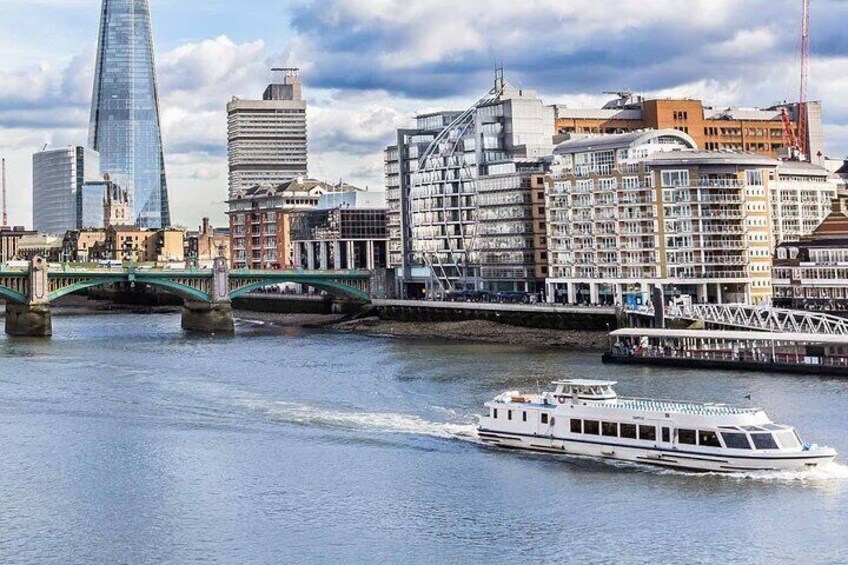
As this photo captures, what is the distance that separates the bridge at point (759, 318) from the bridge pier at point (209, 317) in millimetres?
47047

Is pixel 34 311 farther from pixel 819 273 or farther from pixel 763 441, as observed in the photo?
pixel 763 441

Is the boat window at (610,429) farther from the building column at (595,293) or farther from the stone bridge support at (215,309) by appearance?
the stone bridge support at (215,309)

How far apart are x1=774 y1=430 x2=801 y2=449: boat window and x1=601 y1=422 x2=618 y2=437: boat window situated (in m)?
6.92

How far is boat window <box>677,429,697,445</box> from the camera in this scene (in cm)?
5384

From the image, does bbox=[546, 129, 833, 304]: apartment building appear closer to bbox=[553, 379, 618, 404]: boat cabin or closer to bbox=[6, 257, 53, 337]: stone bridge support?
bbox=[6, 257, 53, 337]: stone bridge support

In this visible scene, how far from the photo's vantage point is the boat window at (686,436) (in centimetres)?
5384

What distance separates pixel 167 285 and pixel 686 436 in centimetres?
8936

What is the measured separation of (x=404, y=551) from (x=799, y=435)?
74.8ft

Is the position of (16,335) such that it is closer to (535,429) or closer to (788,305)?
(788,305)

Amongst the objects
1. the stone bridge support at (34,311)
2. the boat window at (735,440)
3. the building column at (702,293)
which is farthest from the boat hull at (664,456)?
the stone bridge support at (34,311)

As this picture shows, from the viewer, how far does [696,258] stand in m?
116

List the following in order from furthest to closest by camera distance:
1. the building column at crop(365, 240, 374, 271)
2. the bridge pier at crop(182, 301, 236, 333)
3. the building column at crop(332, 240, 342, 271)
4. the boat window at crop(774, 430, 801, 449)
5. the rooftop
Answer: the building column at crop(365, 240, 374, 271) → the building column at crop(332, 240, 342, 271) → the bridge pier at crop(182, 301, 236, 333) → the rooftop → the boat window at crop(774, 430, 801, 449)

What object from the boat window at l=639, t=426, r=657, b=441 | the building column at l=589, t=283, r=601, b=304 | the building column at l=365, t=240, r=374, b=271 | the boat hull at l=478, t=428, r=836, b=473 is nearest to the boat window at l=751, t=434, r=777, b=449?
the boat hull at l=478, t=428, r=836, b=473

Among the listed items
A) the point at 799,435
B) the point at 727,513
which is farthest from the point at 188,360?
the point at 727,513
